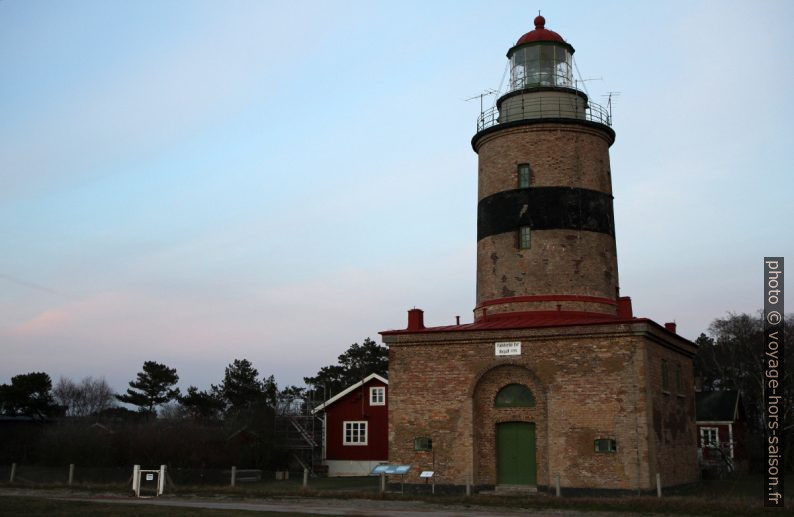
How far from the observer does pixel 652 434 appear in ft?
69.2

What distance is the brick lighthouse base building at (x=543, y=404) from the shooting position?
69.1ft

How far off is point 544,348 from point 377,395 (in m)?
16.4

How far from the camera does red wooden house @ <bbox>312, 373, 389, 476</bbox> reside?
121ft

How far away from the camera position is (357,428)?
3744cm

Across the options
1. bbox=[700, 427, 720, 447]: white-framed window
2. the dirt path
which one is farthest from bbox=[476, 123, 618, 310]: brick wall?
bbox=[700, 427, 720, 447]: white-framed window

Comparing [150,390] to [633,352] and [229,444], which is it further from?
[633,352]

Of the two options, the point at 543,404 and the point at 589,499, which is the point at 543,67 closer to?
the point at 543,404

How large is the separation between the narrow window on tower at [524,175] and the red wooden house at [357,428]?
15071mm

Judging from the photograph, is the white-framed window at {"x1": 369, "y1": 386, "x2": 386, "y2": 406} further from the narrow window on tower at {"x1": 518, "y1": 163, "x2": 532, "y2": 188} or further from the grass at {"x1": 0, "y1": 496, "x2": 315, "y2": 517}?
the grass at {"x1": 0, "y1": 496, "x2": 315, "y2": 517}

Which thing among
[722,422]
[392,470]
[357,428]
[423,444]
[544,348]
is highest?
[544,348]

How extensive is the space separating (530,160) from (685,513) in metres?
11.8

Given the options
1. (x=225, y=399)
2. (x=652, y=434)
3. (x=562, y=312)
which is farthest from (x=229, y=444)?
(x=225, y=399)

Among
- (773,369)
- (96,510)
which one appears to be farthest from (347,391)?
(773,369)

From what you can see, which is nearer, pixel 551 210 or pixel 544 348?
pixel 544 348
